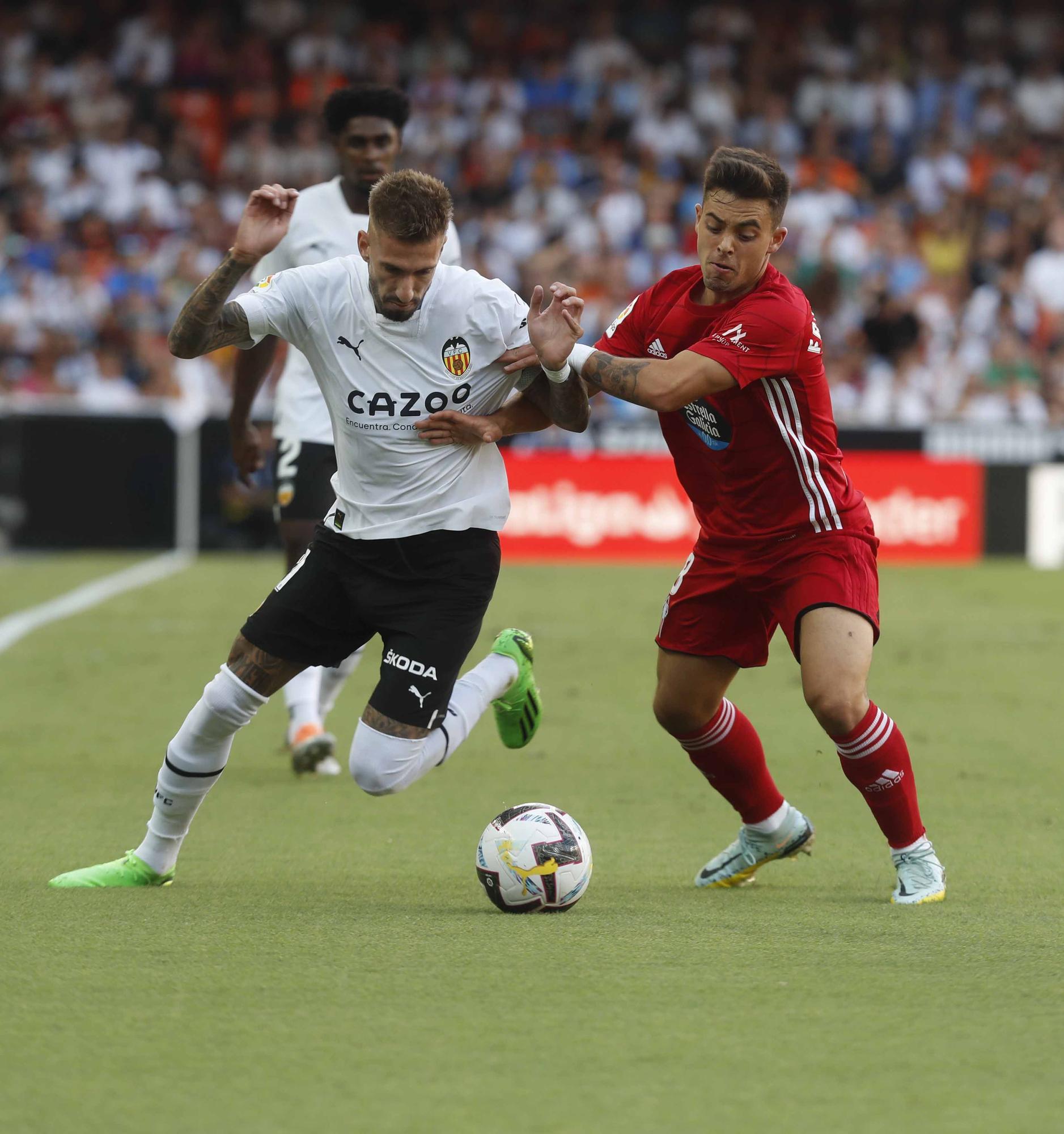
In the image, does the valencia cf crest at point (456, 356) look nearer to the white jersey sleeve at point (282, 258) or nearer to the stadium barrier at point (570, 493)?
the white jersey sleeve at point (282, 258)

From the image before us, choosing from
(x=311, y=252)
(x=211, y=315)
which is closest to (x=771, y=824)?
(x=211, y=315)

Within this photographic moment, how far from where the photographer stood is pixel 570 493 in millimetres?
16688

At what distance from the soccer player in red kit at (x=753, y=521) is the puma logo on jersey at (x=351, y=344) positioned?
555 mm

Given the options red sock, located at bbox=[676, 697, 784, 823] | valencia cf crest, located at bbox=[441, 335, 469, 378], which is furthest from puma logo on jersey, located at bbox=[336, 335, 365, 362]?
red sock, located at bbox=[676, 697, 784, 823]

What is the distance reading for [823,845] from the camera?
19.2ft

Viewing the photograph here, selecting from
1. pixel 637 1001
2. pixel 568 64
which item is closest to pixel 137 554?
pixel 568 64

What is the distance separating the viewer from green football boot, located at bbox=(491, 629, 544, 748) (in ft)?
18.2

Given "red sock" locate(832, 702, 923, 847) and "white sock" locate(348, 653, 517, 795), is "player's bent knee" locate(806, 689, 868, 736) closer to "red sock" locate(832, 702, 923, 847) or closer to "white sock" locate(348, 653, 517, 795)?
"red sock" locate(832, 702, 923, 847)

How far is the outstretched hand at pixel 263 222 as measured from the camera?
15.6 ft

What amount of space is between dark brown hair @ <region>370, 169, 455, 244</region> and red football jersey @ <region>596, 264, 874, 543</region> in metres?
0.69

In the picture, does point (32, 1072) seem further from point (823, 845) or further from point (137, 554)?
point (137, 554)

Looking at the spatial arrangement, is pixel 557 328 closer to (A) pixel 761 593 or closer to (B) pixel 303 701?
(A) pixel 761 593

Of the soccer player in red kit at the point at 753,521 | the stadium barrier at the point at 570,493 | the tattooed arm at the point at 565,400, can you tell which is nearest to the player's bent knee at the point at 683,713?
the soccer player in red kit at the point at 753,521

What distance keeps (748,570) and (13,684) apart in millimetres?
5590
